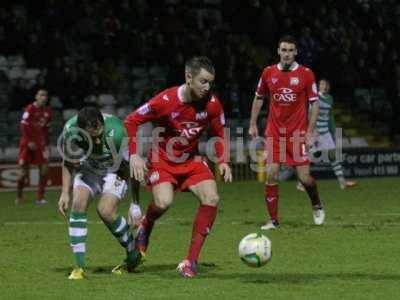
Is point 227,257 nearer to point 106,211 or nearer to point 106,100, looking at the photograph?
point 106,211

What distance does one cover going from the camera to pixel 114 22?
24.2 m

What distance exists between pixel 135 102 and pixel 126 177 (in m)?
15.5

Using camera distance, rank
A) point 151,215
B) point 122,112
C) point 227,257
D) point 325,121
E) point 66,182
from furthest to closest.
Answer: point 122,112 < point 325,121 < point 227,257 < point 151,215 < point 66,182

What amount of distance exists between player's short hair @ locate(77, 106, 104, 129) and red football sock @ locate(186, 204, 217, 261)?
4.11ft

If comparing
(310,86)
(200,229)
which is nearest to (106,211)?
(200,229)

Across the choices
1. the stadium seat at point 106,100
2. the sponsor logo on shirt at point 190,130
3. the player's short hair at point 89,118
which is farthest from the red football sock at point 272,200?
the stadium seat at point 106,100

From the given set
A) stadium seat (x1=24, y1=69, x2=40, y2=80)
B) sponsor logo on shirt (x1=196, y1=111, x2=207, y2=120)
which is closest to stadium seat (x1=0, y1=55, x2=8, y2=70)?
stadium seat (x1=24, y1=69, x2=40, y2=80)

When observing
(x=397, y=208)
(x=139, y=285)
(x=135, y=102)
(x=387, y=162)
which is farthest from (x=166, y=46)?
(x=139, y=285)

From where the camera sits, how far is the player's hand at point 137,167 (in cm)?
936

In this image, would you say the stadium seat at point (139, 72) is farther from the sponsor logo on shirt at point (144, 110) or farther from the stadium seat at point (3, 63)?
the sponsor logo on shirt at point (144, 110)

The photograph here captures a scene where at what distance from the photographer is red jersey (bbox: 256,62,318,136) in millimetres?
13453

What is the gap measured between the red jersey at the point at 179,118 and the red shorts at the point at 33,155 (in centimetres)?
971

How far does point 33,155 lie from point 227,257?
30.3 ft

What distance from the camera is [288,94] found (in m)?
13.5
